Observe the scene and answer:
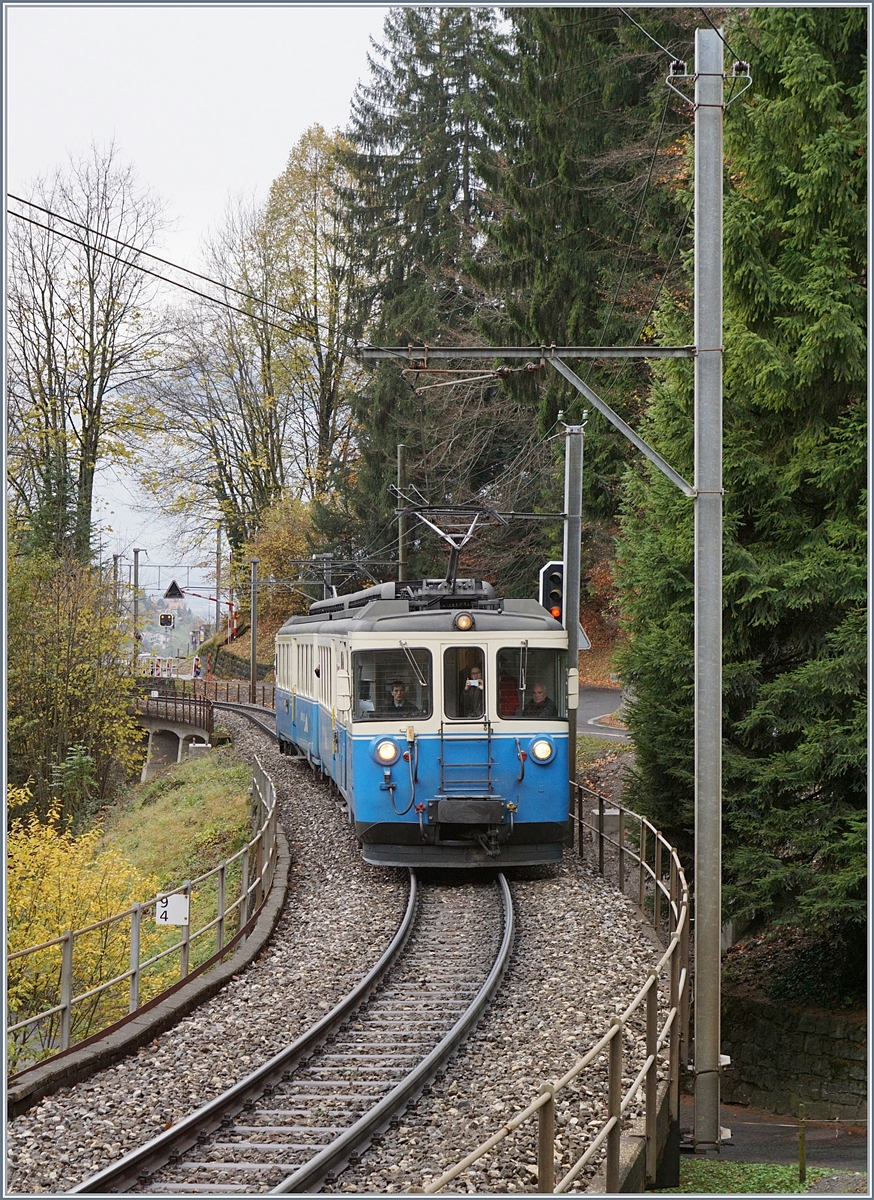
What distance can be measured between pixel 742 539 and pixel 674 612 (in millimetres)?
1140

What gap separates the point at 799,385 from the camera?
1312 cm

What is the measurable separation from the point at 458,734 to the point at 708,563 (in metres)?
5.17

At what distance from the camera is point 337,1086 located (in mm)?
7992

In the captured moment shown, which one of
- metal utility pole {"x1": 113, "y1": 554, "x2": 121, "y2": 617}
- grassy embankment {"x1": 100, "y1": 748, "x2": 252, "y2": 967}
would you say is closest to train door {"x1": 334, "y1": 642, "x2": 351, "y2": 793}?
grassy embankment {"x1": 100, "y1": 748, "x2": 252, "y2": 967}

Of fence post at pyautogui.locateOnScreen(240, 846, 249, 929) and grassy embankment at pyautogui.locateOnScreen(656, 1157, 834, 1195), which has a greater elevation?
fence post at pyautogui.locateOnScreen(240, 846, 249, 929)

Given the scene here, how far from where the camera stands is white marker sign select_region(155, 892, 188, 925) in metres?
10.4

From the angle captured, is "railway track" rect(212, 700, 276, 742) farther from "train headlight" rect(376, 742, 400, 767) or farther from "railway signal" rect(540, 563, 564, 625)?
"train headlight" rect(376, 742, 400, 767)

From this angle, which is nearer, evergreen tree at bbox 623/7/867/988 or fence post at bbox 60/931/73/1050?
fence post at bbox 60/931/73/1050

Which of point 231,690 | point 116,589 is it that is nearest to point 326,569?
point 116,589

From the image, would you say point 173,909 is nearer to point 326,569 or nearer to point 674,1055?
point 674,1055

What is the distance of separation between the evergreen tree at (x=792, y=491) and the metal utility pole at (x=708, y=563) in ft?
10.7

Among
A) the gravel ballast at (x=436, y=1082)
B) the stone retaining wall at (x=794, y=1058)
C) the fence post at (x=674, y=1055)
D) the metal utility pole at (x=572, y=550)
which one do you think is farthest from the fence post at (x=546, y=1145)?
the metal utility pole at (x=572, y=550)

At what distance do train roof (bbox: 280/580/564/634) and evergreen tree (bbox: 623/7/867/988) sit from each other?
1.45 meters

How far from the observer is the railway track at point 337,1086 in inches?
258
